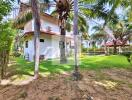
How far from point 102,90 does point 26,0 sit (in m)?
8.58

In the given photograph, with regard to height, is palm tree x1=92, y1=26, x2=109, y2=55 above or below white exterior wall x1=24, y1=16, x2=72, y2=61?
above

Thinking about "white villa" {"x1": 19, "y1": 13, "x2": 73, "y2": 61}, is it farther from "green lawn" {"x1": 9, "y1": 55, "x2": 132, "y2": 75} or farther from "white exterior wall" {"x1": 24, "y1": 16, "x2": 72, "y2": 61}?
"green lawn" {"x1": 9, "y1": 55, "x2": 132, "y2": 75}

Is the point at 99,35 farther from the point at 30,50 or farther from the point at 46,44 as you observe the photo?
the point at 30,50

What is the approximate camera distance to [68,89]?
11.3 m

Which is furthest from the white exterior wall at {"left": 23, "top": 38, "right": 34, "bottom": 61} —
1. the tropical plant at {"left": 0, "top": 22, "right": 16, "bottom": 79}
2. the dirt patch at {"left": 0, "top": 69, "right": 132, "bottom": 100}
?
the dirt patch at {"left": 0, "top": 69, "right": 132, "bottom": 100}

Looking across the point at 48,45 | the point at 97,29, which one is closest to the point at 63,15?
the point at 48,45

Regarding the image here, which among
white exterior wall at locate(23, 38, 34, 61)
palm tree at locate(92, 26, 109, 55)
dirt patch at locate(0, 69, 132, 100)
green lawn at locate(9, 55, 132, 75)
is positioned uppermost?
palm tree at locate(92, 26, 109, 55)

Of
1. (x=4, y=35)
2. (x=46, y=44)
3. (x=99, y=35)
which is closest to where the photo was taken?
(x=4, y=35)

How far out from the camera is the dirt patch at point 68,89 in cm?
1056

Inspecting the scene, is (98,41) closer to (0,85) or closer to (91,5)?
(91,5)

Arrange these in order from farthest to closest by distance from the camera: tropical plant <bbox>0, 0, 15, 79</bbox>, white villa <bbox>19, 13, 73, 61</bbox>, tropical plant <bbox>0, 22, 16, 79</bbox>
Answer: white villa <bbox>19, 13, 73, 61</bbox> < tropical plant <bbox>0, 22, 16, 79</bbox> < tropical plant <bbox>0, 0, 15, 79</bbox>

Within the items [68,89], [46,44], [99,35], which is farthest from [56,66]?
[99,35]

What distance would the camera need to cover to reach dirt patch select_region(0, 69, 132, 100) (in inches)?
416

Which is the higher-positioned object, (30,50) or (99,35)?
(99,35)
